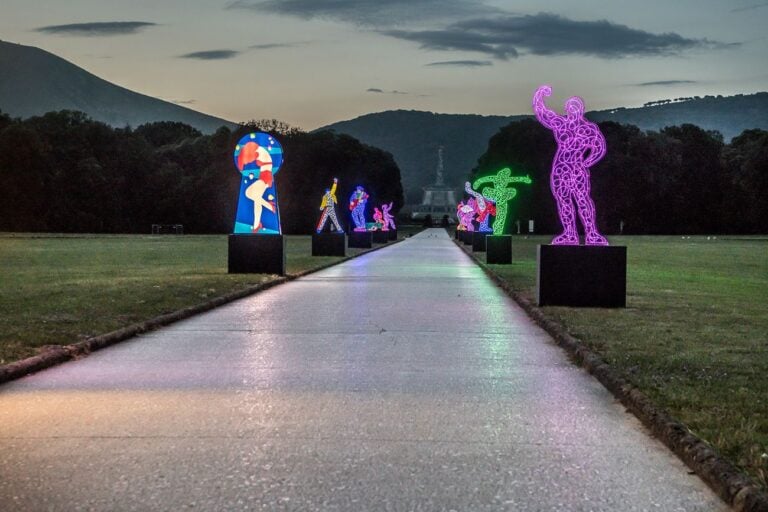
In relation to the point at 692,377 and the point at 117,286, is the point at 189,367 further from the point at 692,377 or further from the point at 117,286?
the point at 117,286

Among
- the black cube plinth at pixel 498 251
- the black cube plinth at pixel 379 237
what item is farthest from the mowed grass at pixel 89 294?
the black cube plinth at pixel 379 237

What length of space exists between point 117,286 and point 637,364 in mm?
13006

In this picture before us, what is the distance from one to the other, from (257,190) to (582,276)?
1157cm

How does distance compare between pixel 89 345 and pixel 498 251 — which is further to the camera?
pixel 498 251

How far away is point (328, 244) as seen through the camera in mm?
39219

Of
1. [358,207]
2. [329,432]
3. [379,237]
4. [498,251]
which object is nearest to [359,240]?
[358,207]

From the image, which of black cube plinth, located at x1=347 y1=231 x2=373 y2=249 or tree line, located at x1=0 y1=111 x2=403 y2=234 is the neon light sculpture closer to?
black cube plinth, located at x1=347 y1=231 x2=373 y2=249

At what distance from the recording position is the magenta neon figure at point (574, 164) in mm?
17141

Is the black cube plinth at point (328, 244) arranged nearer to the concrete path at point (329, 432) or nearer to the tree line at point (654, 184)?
the concrete path at point (329, 432)

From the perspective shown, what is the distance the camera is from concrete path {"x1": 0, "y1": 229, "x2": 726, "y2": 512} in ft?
17.5

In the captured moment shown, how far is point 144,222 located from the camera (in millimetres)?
101125

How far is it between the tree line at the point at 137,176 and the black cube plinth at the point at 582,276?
80.6 meters

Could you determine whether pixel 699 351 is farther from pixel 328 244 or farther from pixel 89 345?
pixel 328 244

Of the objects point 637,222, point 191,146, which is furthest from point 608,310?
point 191,146
